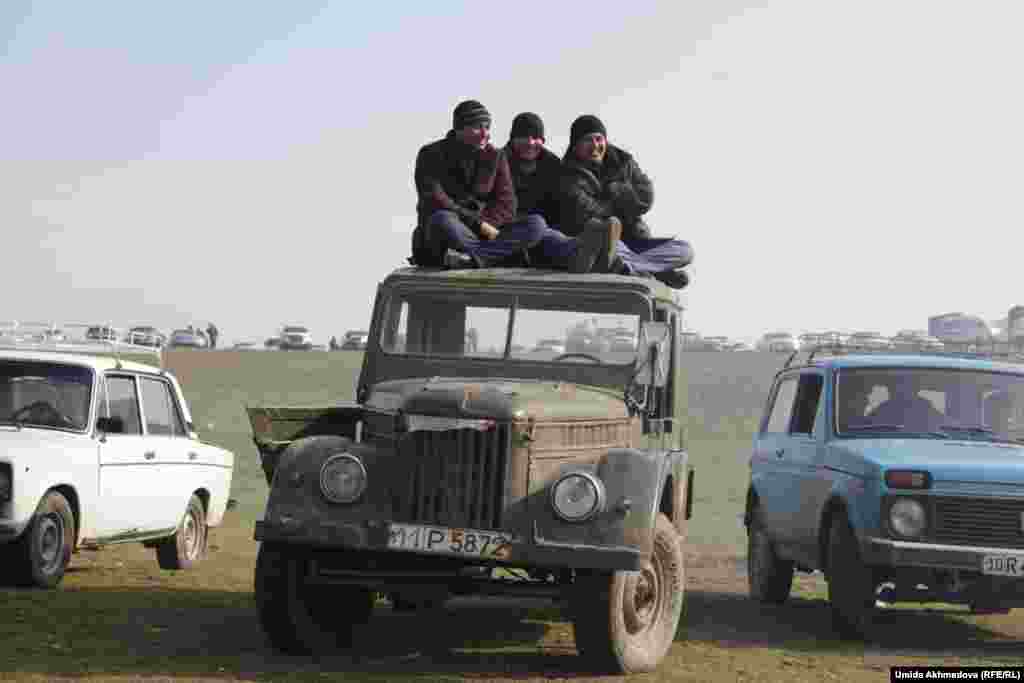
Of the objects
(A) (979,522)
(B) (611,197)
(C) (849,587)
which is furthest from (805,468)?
(B) (611,197)

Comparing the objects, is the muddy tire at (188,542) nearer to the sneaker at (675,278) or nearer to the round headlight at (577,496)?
the sneaker at (675,278)

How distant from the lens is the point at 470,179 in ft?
39.3

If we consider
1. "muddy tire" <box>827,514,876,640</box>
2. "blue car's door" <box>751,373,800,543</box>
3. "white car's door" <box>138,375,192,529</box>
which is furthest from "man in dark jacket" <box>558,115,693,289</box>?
"white car's door" <box>138,375,192,529</box>

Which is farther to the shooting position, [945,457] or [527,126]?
[527,126]

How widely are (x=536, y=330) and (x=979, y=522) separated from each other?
3.08m

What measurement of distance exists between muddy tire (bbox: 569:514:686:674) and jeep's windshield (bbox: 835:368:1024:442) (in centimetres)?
295

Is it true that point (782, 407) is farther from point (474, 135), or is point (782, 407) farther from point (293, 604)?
point (293, 604)

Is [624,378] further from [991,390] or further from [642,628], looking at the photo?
[991,390]

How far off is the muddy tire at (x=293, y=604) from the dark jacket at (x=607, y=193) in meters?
3.33

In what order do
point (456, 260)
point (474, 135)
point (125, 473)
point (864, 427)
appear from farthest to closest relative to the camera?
point (125, 473) → point (864, 427) → point (474, 135) → point (456, 260)

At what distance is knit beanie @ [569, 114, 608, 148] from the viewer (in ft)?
40.5

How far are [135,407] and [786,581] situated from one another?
5612 millimetres

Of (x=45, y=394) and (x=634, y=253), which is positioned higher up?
(x=634, y=253)

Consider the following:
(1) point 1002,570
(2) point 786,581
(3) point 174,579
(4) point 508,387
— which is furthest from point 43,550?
(1) point 1002,570
